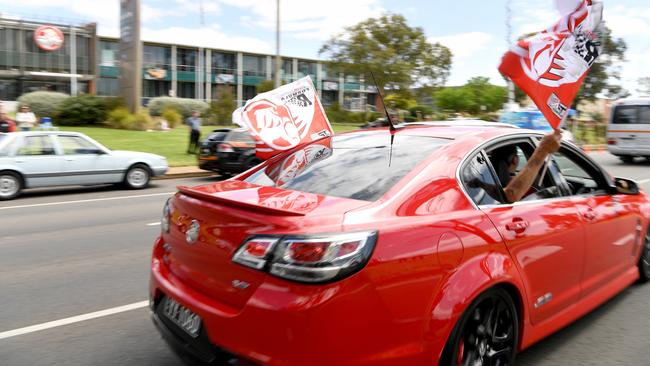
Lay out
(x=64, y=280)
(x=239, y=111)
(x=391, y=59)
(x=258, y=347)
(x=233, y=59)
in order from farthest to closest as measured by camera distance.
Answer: (x=233, y=59)
(x=391, y=59)
(x=239, y=111)
(x=64, y=280)
(x=258, y=347)

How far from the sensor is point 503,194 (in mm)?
3373

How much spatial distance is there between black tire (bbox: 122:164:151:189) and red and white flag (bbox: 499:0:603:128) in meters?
11.0

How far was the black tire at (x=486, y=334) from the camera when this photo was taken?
2734 millimetres

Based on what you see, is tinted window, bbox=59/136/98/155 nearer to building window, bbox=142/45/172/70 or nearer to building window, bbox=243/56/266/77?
building window, bbox=142/45/172/70

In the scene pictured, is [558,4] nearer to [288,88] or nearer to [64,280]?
[288,88]

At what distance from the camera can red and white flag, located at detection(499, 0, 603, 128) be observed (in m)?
3.53

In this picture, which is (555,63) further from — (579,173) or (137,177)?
(137,177)

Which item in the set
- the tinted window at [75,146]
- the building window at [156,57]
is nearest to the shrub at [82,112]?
the tinted window at [75,146]

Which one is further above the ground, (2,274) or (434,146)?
(434,146)

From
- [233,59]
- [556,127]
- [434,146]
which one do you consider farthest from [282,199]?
[233,59]

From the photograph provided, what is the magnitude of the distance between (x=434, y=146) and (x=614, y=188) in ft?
6.49

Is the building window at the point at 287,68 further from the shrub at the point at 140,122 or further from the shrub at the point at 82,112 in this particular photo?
the shrub at the point at 140,122

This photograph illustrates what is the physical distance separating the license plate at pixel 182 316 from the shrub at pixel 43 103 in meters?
29.7

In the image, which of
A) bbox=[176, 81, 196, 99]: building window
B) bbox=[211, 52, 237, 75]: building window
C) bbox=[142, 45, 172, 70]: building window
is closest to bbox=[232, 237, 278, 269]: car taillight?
bbox=[142, 45, 172, 70]: building window
